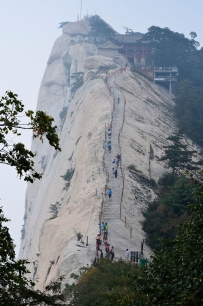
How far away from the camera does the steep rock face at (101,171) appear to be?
102 ft

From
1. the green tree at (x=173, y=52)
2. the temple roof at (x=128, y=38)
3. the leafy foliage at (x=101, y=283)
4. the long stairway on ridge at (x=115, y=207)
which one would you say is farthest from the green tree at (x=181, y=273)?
the temple roof at (x=128, y=38)

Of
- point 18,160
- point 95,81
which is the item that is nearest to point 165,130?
point 95,81

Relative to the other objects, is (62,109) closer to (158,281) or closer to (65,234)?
(65,234)

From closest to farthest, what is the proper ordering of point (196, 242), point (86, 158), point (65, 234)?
point (196, 242) → point (65, 234) → point (86, 158)

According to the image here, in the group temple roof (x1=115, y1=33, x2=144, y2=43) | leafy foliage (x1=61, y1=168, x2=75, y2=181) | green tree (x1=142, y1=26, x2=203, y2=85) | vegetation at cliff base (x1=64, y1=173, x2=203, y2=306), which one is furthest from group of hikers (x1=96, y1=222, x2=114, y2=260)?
temple roof (x1=115, y1=33, x2=144, y2=43)

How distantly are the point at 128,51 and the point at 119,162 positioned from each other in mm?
59921

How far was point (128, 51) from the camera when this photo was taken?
9925cm

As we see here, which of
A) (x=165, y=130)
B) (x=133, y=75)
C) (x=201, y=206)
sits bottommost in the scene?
(x=201, y=206)

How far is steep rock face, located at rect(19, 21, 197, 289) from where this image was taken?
3110cm

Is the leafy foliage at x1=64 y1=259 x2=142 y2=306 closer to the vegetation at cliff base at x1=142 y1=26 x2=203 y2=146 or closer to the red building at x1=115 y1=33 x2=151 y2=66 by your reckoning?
the vegetation at cliff base at x1=142 y1=26 x2=203 y2=146

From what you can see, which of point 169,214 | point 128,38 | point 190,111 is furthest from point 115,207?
point 128,38

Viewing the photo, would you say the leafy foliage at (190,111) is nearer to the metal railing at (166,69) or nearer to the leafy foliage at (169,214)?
the metal railing at (166,69)

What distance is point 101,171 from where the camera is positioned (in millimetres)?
40406

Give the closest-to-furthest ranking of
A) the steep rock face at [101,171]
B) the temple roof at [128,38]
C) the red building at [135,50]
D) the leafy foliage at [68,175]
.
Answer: the steep rock face at [101,171], the leafy foliage at [68,175], the red building at [135,50], the temple roof at [128,38]
